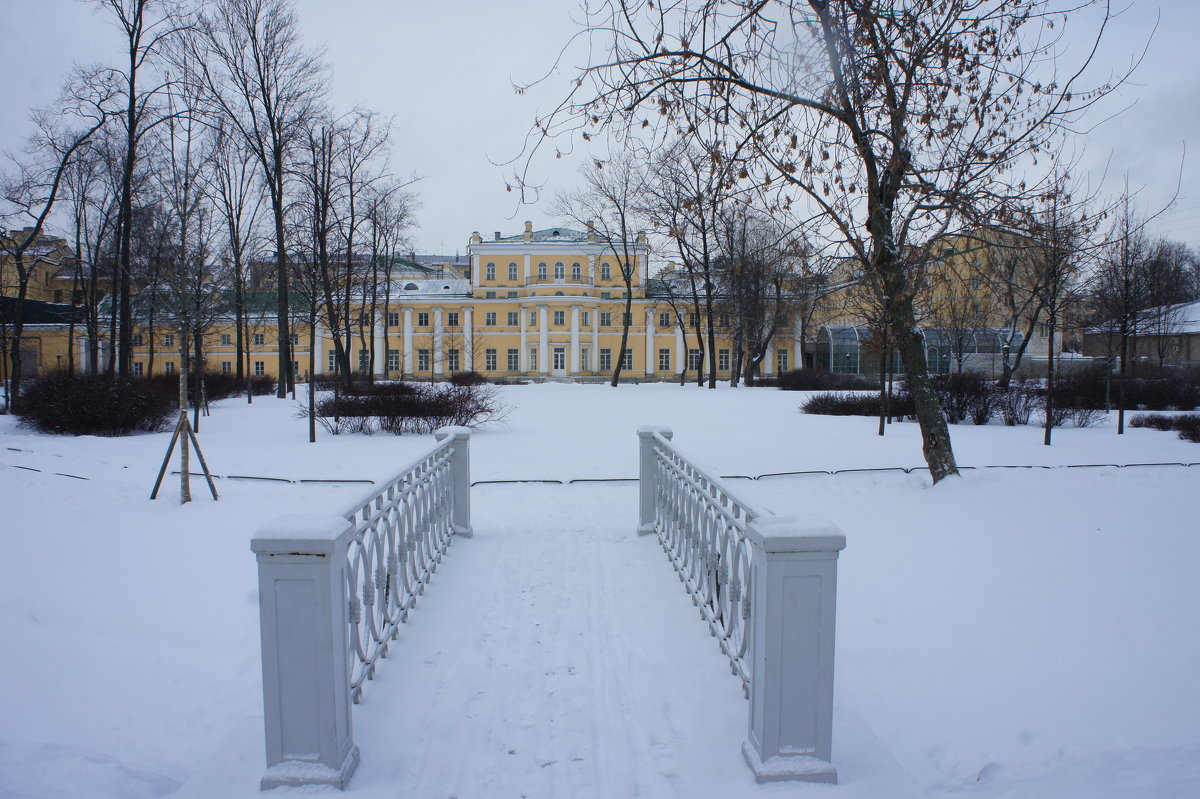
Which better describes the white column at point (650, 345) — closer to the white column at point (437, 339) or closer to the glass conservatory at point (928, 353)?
the glass conservatory at point (928, 353)

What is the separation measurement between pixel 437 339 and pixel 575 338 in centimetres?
1051

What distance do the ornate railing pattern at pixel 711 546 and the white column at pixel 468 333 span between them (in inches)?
1908

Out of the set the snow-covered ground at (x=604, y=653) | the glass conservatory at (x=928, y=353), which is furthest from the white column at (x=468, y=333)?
the snow-covered ground at (x=604, y=653)

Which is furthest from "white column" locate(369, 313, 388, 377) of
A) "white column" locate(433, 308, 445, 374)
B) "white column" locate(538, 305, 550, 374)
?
"white column" locate(538, 305, 550, 374)

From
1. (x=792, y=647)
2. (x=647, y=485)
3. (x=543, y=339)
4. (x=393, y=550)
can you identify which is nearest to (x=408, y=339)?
(x=543, y=339)

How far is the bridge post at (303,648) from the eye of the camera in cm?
229

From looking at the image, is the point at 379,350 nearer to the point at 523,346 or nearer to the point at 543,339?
the point at 523,346

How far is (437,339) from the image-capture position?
53.3m

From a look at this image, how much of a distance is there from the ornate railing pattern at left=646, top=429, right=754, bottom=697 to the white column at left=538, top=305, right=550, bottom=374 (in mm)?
48636

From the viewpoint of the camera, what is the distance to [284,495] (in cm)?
786

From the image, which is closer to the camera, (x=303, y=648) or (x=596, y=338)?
(x=303, y=648)

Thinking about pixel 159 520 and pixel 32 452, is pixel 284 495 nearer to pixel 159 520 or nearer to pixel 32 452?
pixel 159 520

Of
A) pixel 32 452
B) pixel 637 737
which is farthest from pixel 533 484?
pixel 32 452

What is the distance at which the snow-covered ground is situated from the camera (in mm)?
2746
